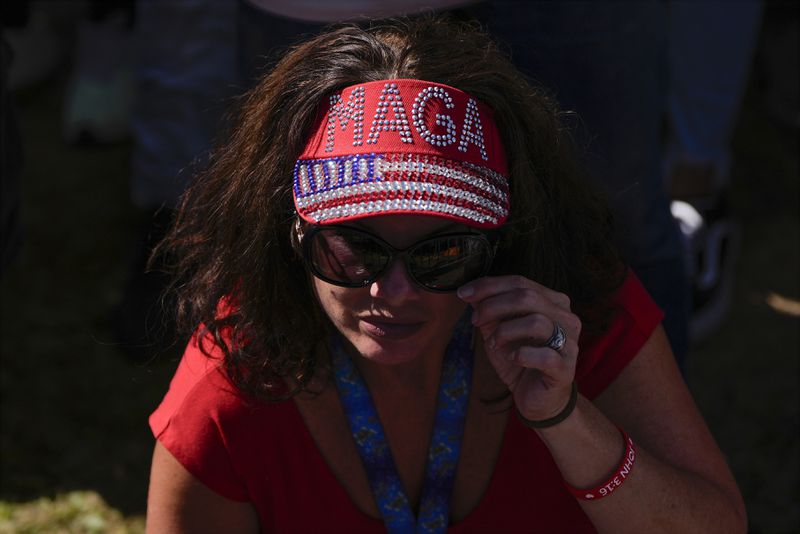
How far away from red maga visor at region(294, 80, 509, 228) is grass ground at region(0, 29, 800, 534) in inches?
61.5

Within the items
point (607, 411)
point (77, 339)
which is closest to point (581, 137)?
point (607, 411)

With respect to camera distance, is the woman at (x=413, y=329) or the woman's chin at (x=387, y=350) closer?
the woman at (x=413, y=329)

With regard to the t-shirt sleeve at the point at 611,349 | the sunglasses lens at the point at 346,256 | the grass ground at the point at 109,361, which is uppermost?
the sunglasses lens at the point at 346,256

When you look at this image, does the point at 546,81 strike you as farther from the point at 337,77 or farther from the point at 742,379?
the point at 742,379

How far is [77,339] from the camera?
139 inches

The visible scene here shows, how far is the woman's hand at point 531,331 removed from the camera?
1.62 metres

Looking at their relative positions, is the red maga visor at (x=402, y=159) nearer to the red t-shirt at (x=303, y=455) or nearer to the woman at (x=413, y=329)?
the woman at (x=413, y=329)

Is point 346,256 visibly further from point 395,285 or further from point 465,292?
point 465,292

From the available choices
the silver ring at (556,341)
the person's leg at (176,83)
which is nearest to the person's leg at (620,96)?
the silver ring at (556,341)

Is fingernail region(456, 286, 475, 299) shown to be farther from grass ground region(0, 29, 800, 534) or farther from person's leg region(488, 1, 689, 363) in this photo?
grass ground region(0, 29, 800, 534)

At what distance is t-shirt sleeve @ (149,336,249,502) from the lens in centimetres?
189

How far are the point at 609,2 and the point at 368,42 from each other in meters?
0.77

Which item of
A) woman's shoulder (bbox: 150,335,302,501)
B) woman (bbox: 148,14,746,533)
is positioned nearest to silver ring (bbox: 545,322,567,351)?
woman (bbox: 148,14,746,533)

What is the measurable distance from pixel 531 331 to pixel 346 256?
30 centimetres
